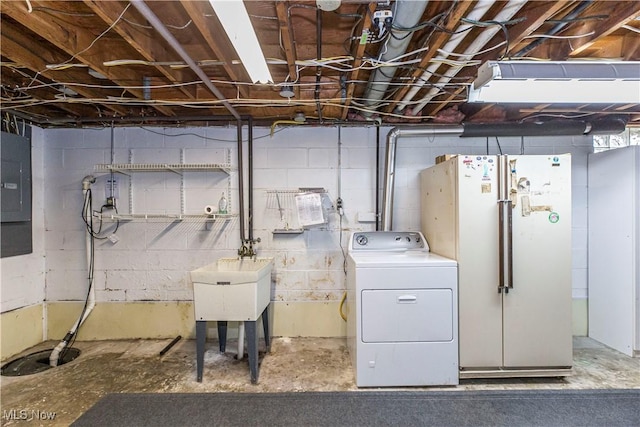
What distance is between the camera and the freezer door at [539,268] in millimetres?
2398

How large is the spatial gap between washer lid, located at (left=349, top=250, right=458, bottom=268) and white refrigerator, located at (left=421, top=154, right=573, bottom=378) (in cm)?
15

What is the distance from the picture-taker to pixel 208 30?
1.59 metres

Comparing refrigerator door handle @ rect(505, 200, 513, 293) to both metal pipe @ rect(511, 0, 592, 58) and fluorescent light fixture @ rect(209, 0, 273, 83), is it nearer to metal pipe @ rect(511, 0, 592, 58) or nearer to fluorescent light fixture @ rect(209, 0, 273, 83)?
metal pipe @ rect(511, 0, 592, 58)

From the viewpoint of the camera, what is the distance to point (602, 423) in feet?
6.47

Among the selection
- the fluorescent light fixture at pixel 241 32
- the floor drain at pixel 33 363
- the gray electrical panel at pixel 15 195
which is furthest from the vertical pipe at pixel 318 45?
the floor drain at pixel 33 363

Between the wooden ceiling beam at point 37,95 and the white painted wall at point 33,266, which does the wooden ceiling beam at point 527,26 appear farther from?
the white painted wall at point 33,266

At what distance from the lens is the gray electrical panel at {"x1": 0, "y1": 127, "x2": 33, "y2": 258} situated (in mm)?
2723

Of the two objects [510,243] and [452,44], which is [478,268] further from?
[452,44]

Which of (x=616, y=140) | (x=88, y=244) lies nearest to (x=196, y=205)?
(x=88, y=244)

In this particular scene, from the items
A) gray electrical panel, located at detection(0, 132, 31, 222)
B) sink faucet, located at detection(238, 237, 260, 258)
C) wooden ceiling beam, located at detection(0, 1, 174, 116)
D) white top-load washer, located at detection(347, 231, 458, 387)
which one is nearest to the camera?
wooden ceiling beam, located at detection(0, 1, 174, 116)

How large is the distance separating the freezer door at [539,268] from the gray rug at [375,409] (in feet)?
0.99

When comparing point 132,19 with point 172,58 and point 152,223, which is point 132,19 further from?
point 152,223

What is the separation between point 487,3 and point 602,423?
100.0 inches

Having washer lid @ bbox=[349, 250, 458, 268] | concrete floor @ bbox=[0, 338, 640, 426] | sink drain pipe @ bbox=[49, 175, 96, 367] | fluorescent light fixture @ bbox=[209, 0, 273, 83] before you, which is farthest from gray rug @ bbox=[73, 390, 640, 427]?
fluorescent light fixture @ bbox=[209, 0, 273, 83]
